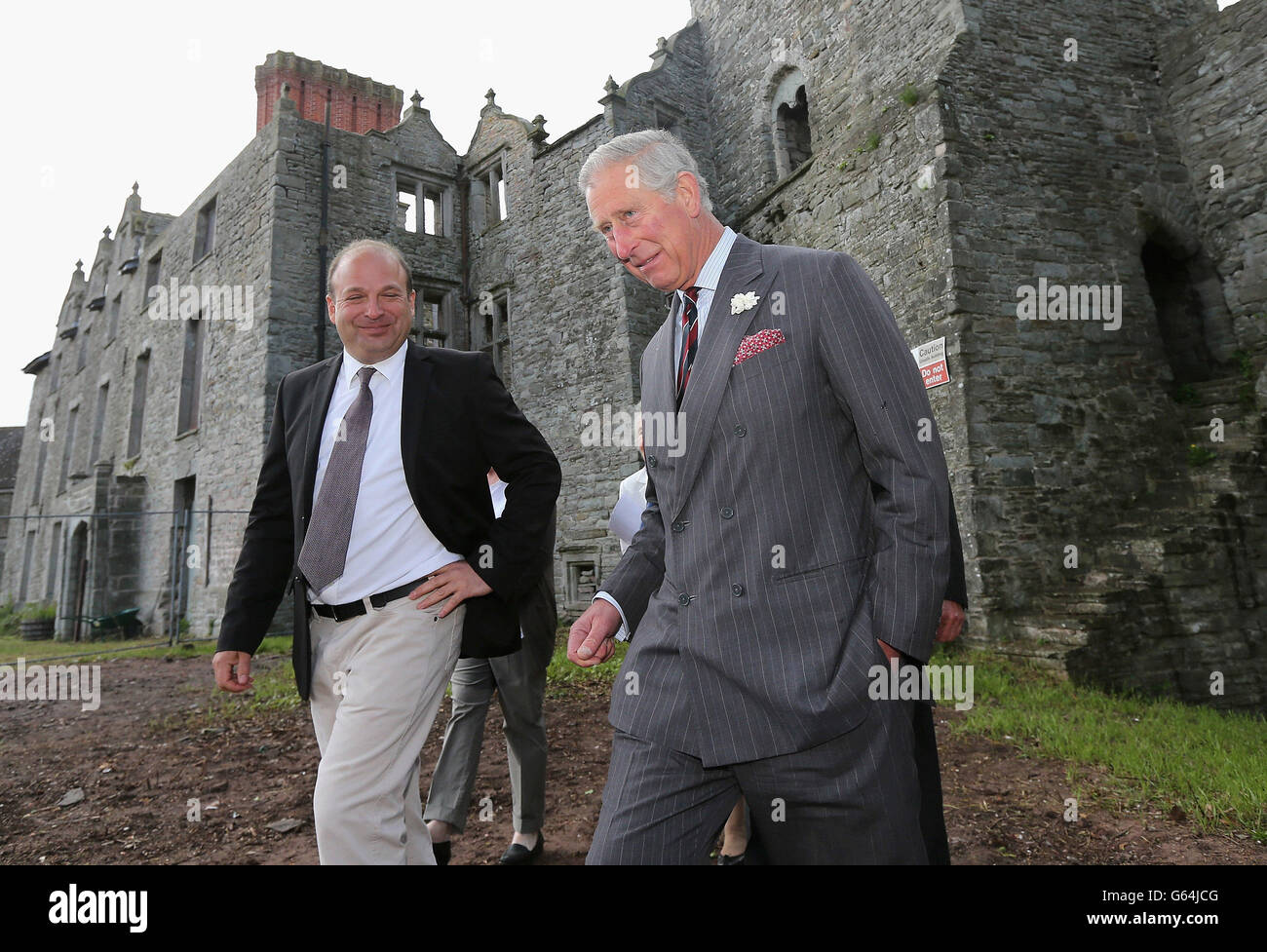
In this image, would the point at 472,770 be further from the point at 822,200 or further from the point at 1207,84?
the point at 1207,84

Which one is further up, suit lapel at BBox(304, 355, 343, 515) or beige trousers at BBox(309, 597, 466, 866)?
suit lapel at BBox(304, 355, 343, 515)

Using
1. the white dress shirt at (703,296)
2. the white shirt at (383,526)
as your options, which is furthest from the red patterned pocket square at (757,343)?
the white shirt at (383,526)

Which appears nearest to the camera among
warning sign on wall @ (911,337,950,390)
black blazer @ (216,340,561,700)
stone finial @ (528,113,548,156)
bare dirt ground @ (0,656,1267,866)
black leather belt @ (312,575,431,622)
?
black leather belt @ (312,575,431,622)

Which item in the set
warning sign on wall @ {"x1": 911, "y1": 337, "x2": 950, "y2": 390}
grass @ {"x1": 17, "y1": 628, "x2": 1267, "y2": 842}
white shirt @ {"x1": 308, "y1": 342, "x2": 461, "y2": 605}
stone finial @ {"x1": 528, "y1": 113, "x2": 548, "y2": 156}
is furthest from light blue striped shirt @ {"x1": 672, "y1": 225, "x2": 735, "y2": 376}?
stone finial @ {"x1": 528, "y1": 113, "x2": 548, "y2": 156}

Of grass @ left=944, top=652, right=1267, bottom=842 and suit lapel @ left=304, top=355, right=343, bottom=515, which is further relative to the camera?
grass @ left=944, top=652, right=1267, bottom=842

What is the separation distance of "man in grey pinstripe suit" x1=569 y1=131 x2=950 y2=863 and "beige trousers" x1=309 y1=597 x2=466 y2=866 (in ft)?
2.16

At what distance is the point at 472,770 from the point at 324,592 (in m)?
1.68

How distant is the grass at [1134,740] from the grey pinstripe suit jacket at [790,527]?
358cm

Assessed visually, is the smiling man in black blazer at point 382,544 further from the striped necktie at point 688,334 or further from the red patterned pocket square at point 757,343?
the red patterned pocket square at point 757,343

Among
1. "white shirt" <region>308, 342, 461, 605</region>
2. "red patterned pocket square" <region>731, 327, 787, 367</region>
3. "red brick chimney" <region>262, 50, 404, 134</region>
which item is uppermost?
"red brick chimney" <region>262, 50, 404, 134</region>

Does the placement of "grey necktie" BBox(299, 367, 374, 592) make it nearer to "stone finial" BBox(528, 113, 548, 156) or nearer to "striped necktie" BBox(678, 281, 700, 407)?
"striped necktie" BBox(678, 281, 700, 407)

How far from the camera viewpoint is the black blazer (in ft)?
7.85

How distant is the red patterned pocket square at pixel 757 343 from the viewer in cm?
175
